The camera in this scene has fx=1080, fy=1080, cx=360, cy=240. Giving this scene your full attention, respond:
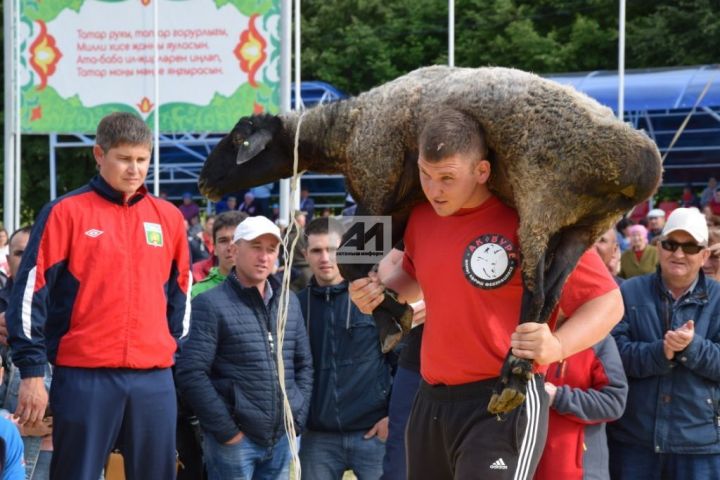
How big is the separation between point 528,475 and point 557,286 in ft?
2.27

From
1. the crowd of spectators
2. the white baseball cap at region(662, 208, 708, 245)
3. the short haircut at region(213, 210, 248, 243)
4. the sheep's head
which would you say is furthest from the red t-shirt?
the short haircut at region(213, 210, 248, 243)

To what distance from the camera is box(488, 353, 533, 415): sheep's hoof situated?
3549mm

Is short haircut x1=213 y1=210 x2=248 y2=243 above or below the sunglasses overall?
above

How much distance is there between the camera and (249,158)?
4246 millimetres

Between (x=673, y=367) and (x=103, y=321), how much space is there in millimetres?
3152

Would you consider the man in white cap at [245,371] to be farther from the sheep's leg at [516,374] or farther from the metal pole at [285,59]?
the metal pole at [285,59]

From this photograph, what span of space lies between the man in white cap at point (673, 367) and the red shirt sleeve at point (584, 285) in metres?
2.19

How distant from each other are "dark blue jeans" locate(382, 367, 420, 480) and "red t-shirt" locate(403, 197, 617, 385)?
1.93m

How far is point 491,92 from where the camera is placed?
364 cm

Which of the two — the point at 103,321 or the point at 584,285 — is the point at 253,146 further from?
the point at 103,321

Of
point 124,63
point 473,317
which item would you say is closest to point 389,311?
point 473,317

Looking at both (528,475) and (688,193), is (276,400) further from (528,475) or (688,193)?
(688,193)

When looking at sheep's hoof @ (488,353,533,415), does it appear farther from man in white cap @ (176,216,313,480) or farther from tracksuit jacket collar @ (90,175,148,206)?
man in white cap @ (176,216,313,480)

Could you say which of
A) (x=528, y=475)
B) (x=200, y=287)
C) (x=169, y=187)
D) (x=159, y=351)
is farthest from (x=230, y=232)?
(x=169, y=187)
